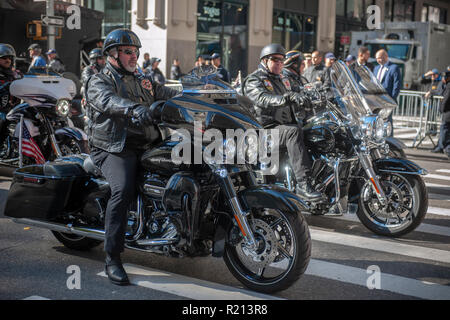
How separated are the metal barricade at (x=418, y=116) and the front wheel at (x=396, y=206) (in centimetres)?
871

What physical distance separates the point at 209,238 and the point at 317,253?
5.16 feet

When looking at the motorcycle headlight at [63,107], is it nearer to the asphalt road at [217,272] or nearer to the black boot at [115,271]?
the asphalt road at [217,272]

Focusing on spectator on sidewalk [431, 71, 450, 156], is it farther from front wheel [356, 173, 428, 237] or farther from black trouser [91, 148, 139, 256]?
black trouser [91, 148, 139, 256]

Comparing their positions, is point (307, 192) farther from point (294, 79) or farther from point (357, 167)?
point (294, 79)

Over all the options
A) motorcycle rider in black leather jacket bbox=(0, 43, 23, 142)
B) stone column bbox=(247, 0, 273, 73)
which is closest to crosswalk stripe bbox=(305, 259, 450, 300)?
motorcycle rider in black leather jacket bbox=(0, 43, 23, 142)

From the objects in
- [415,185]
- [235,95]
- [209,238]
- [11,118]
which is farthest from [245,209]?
[11,118]

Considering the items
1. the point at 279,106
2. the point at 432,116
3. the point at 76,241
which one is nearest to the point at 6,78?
the point at 76,241

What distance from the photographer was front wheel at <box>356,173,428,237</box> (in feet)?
20.5

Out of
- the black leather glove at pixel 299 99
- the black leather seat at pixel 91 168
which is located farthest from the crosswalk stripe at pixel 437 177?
the black leather seat at pixel 91 168

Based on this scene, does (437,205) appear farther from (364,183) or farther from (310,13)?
(310,13)

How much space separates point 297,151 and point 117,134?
2.48 meters

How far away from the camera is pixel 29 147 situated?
8.67 m

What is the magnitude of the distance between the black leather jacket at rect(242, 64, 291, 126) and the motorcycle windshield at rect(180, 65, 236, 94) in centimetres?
198

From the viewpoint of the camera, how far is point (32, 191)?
5.27 meters
